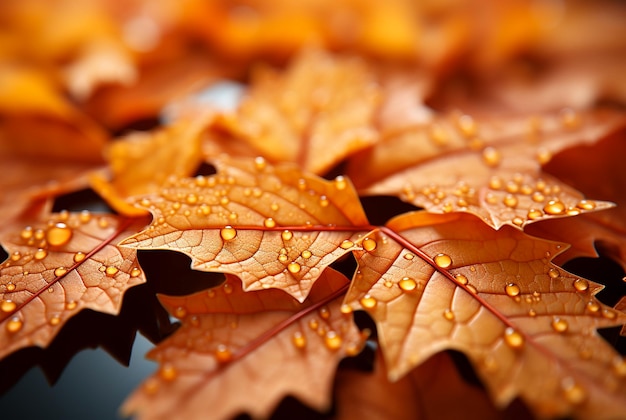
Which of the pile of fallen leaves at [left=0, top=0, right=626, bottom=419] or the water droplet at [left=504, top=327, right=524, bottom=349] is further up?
the pile of fallen leaves at [left=0, top=0, right=626, bottom=419]

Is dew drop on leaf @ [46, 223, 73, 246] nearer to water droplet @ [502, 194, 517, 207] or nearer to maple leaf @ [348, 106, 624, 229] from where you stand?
maple leaf @ [348, 106, 624, 229]

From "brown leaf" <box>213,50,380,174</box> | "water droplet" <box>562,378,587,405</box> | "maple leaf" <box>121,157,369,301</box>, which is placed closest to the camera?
"water droplet" <box>562,378,587,405</box>

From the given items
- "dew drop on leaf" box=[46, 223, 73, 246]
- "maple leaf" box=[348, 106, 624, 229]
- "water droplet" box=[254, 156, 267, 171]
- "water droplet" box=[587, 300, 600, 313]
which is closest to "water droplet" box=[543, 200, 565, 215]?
"maple leaf" box=[348, 106, 624, 229]

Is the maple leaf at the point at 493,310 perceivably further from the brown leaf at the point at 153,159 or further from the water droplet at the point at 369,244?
the brown leaf at the point at 153,159

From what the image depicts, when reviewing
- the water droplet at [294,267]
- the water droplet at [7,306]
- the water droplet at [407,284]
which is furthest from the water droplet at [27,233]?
the water droplet at [407,284]

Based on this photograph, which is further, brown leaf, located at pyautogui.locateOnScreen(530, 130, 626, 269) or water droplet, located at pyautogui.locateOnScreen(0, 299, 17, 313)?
brown leaf, located at pyautogui.locateOnScreen(530, 130, 626, 269)

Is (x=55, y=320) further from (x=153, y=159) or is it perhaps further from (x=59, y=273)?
(x=153, y=159)

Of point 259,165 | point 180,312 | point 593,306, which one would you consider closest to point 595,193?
point 593,306
